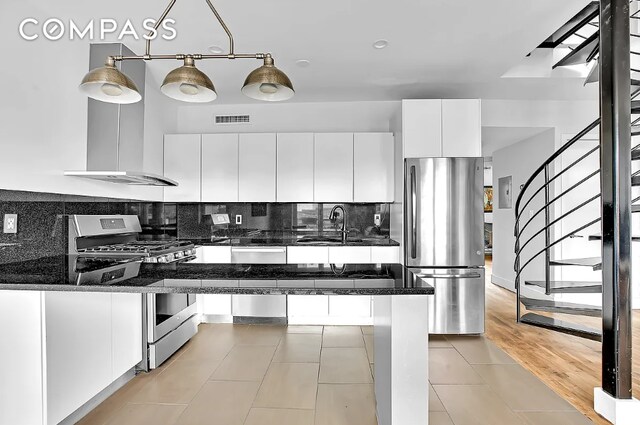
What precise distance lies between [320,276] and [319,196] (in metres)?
2.55

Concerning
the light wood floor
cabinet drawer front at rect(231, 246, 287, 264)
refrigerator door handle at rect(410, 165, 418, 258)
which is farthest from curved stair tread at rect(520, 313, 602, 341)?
cabinet drawer front at rect(231, 246, 287, 264)

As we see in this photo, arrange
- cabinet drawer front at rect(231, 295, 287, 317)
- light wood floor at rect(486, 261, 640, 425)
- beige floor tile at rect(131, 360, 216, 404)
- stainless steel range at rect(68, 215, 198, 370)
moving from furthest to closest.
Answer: cabinet drawer front at rect(231, 295, 287, 317) → stainless steel range at rect(68, 215, 198, 370) → light wood floor at rect(486, 261, 640, 425) → beige floor tile at rect(131, 360, 216, 404)

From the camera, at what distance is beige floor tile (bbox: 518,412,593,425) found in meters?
2.10

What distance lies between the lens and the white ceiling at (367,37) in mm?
2395

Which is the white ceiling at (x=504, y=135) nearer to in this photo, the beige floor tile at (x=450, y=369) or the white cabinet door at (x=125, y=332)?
the beige floor tile at (x=450, y=369)

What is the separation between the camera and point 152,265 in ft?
6.24

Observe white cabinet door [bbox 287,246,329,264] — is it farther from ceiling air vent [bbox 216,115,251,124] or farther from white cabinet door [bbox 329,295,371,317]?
Result: ceiling air vent [bbox 216,115,251,124]

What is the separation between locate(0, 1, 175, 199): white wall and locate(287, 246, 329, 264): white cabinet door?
1.92 meters

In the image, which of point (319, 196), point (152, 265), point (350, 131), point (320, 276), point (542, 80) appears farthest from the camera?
point (350, 131)

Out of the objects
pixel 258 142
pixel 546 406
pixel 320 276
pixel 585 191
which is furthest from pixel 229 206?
pixel 585 191

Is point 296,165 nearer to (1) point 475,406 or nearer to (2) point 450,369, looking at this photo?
(2) point 450,369

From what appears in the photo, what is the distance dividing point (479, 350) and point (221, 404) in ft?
7.52

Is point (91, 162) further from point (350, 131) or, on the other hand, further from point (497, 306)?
point (497, 306)

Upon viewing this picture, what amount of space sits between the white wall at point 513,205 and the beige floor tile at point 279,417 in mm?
3908
